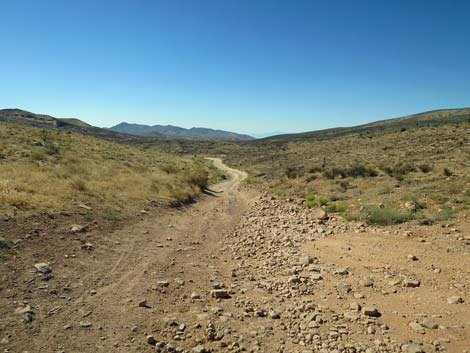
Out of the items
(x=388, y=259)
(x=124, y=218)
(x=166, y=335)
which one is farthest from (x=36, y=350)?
(x=388, y=259)

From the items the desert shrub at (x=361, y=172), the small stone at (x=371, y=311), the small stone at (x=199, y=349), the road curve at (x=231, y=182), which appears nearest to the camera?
the small stone at (x=199, y=349)

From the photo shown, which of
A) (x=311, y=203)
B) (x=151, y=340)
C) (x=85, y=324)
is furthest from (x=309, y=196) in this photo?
(x=85, y=324)

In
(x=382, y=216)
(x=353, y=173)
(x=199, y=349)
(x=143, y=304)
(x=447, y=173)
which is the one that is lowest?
(x=199, y=349)

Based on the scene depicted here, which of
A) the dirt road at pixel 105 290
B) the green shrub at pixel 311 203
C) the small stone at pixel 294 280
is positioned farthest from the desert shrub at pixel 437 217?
the dirt road at pixel 105 290

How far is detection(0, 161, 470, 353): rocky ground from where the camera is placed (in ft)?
16.2

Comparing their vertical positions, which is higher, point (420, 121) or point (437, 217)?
point (420, 121)

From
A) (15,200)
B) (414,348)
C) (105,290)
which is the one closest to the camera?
(414,348)

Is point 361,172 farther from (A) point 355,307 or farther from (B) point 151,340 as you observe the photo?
(B) point 151,340

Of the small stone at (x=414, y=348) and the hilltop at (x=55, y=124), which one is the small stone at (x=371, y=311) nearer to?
the small stone at (x=414, y=348)

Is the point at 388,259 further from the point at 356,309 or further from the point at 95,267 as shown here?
the point at 95,267

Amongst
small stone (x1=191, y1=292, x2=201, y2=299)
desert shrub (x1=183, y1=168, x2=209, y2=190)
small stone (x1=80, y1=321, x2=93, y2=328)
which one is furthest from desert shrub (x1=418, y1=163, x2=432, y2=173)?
small stone (x1=80, y1=321, x2=93, y2=328)

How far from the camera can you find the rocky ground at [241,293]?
16.2 ft

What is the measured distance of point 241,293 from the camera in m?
6.75

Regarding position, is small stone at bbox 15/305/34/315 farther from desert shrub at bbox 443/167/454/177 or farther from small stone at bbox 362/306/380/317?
desert shrub at bbox 443/167/454/177
